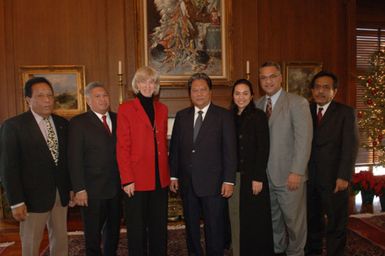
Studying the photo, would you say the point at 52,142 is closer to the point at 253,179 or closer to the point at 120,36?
the point at 253,179

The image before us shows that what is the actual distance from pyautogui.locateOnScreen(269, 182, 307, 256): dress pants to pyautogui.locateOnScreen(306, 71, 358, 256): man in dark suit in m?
0.22

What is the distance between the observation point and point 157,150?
7.90 feet

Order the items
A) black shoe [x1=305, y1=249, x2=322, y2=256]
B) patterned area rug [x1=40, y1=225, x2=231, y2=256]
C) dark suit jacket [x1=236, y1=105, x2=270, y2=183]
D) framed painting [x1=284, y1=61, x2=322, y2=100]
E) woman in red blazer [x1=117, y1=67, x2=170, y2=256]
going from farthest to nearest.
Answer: framed painting [x1=284, y1=61, x2=322, y2=100] < patterned area rug [x1=40, y1=225, x2=231, y2=256] < black shoe [x1=305, y1=249, x2=322, y2=256] < dark suit jacket [x1=236, y1=105, x2=270, y2=183] < woman in red blazer [x1=117, y1=67, x2=170, y2=256]

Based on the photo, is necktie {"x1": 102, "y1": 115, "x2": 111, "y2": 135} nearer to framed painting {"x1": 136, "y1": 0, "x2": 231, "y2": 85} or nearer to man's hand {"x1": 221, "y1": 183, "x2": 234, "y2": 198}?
man's hand {"x1": 221, "y1": 183, "x2": 234, "y2": 198}

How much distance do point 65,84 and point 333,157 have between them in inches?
139

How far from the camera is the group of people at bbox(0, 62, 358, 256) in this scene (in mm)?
2221

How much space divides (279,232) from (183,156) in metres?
1.08

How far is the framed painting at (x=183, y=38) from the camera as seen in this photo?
15.1 feet

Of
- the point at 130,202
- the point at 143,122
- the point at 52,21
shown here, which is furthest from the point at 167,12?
the point at 130,202

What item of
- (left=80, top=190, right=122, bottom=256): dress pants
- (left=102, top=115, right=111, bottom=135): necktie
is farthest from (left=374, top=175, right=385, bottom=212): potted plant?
(left=102, top=115, right=111, bottom=135): necktie

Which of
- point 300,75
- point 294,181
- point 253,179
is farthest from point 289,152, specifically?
point 300,75

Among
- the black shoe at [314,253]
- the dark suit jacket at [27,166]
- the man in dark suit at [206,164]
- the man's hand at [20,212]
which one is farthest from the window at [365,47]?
the man's hand at [20,212]

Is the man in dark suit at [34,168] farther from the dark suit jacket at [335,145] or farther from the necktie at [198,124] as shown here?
the dark suit jacket at [335,145]

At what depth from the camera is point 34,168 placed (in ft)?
7.07
